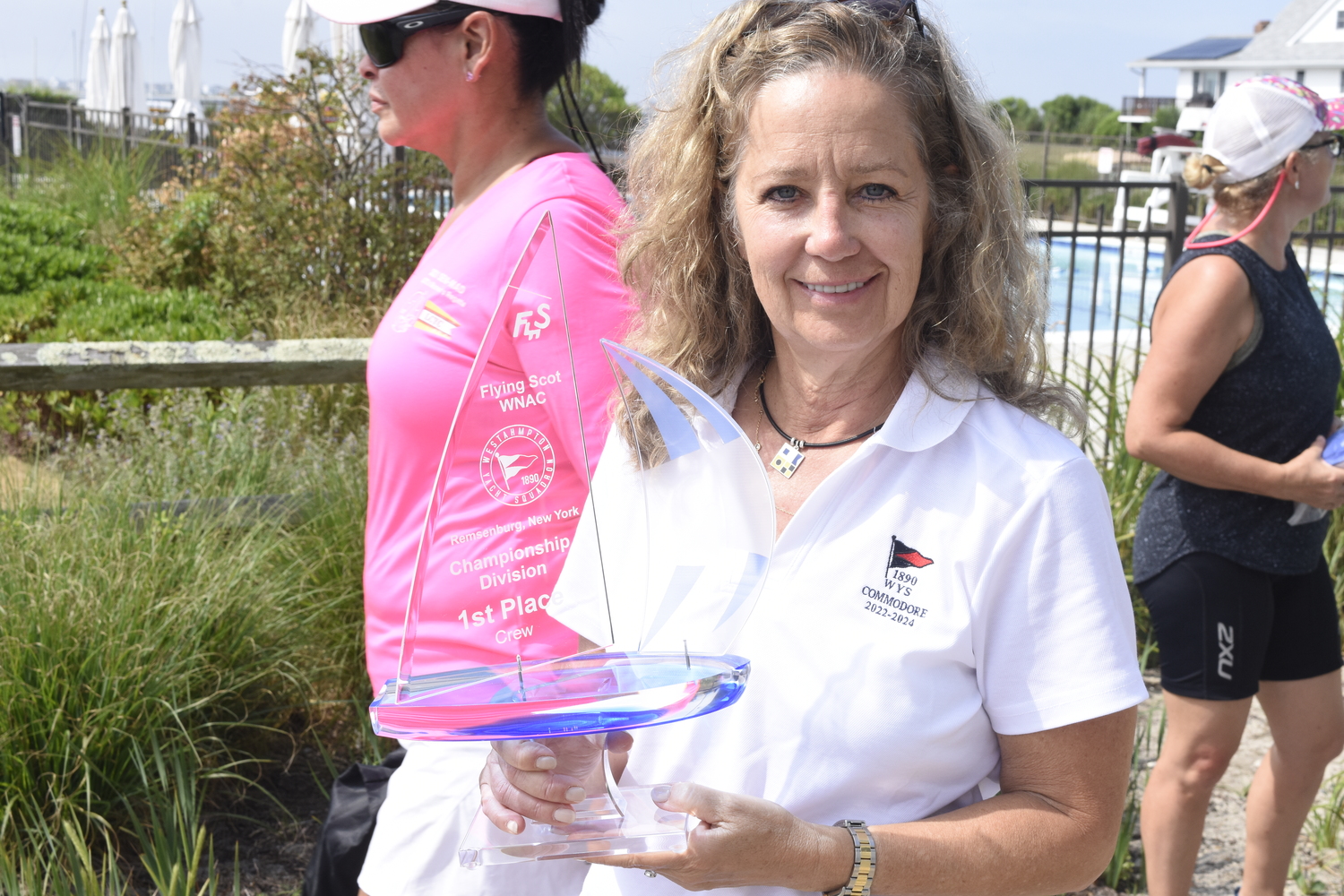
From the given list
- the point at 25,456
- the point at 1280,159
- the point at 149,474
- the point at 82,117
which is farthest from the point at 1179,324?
the point at 82,117

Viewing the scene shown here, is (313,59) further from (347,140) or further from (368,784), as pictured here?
(368,784)

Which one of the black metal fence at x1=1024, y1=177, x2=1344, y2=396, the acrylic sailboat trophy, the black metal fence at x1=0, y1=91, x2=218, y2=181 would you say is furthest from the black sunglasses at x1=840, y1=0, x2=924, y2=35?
the black metal fence at x1=0, y1=91, x2=218, y2=181

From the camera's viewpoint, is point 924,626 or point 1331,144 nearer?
point 924,626

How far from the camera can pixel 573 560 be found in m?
1.52

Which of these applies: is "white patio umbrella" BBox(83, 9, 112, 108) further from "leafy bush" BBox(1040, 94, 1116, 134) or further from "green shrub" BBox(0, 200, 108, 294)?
"leafy bush" BBox(1040, 94, 1116, 134)

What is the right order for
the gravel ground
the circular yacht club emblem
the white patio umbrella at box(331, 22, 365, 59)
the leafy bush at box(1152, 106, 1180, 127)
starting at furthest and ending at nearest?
the leafy bush at box(1152, 106, 1180, 127)
the white patio umbrella at box(331, 22, 365, 59)
the gravel ground
the circular yacht club emblem

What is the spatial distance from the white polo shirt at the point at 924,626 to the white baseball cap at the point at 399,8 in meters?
0.99

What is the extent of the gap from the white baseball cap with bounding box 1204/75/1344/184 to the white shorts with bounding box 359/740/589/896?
2.33m

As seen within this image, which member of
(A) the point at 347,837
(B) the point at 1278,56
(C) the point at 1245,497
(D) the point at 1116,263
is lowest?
(A) the point at 347,837

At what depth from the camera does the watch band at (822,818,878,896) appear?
126 cm

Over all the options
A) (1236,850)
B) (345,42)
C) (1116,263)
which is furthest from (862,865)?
(1116,263)

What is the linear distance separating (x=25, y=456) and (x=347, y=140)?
3.72 meters

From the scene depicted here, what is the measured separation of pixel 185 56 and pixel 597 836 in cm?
2357

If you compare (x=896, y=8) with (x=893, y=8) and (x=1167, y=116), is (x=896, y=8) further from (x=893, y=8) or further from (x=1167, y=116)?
(x=1167, y=116)
